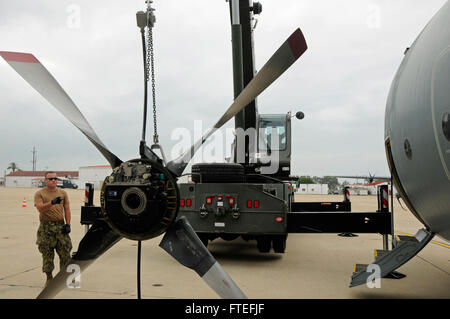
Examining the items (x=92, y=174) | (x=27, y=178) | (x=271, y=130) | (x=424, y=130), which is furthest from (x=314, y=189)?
(x=27, y=178)

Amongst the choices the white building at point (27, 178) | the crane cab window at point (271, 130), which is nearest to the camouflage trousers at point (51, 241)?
the crane cab window at point (271, 130)

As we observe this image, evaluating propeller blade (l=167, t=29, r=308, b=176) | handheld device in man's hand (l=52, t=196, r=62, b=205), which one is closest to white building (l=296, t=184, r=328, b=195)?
handheld device in man's hand (l=52, t=196, r=62, b=205)

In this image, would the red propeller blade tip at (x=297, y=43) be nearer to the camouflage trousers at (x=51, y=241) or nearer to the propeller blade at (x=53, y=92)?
the propeller blade at (x=53, y=92)

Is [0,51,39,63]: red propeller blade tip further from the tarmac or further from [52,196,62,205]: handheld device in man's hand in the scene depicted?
the tarmac

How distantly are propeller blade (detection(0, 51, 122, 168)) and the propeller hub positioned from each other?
1.27ft

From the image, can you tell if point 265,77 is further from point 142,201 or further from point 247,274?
point 247,274

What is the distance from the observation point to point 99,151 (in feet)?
10.4

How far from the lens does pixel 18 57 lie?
307 cm

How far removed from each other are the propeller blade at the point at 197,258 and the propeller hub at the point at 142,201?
0.55ft

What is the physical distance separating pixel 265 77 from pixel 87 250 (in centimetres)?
202

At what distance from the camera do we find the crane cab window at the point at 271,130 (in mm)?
8672
